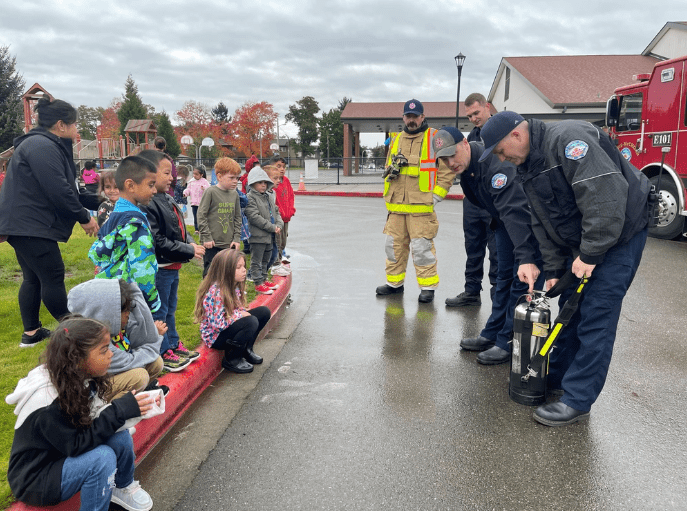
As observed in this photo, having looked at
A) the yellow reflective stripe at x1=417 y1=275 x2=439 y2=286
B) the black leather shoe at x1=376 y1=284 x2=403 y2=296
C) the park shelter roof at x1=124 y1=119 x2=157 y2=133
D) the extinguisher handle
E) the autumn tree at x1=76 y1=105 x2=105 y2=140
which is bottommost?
the black leather shoe at x1=376 y1=284 x2=403 y2=296

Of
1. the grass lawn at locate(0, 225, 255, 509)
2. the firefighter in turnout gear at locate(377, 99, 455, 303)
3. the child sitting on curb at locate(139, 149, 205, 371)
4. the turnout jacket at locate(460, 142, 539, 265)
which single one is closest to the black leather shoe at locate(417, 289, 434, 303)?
the firefighter in turnout gear at locate(377, 99, 455, 303)

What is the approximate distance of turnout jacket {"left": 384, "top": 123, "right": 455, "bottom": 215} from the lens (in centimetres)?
598

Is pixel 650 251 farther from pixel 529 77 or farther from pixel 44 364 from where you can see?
pixel 529 77

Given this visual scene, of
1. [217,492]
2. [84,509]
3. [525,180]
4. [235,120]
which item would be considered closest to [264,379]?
[217,492]

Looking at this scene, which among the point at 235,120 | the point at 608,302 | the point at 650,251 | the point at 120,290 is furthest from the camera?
the point at 235,120

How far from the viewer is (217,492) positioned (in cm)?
268

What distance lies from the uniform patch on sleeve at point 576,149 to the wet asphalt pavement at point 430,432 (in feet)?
5.50

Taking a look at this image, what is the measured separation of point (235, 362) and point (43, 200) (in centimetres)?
199

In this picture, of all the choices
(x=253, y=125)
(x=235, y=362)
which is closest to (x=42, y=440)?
(x=235, y=362)

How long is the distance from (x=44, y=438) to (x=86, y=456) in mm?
188

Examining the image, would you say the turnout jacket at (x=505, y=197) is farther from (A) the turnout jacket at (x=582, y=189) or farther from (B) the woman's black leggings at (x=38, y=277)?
(B) the woman's black leggings at (x=38, y=277)

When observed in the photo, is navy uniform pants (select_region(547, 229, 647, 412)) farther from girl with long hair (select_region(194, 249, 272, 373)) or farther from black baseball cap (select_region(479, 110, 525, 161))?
girl with long hair (select_region(194, 249, 272, 373))

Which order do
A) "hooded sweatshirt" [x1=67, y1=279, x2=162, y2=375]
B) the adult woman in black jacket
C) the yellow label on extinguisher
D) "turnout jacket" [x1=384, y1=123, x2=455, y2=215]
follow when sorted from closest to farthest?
"hooded sweatshirt" [x1=67, y1=279, x2=162, y2=375] → the yellow label on extinguisher → the adult woman in black jacket → "turnout jacket" [x1=384, y1=123, x2=455, y2=215]

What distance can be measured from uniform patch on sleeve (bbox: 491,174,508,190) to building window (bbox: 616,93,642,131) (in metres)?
7.95
